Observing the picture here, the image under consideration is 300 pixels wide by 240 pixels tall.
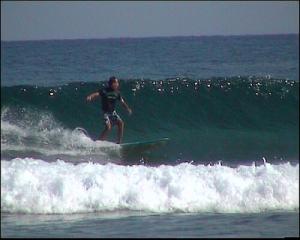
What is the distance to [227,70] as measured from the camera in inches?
984

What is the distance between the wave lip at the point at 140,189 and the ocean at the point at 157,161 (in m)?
0.02

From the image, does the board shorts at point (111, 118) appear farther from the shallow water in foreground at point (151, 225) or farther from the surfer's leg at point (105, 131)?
the shallow water in foreground at point (151, 225)

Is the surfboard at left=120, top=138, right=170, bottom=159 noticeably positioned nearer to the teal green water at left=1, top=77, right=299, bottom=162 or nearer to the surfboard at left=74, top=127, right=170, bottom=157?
the surfboard at left=74, top=127, right=170, bottom=157

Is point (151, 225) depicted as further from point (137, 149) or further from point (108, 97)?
point (108, 97)

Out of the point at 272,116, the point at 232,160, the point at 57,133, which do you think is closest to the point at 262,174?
the point at 232,160

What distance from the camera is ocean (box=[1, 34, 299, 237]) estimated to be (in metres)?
10.3

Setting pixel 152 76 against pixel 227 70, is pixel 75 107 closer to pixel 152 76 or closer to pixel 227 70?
pixel 152 76

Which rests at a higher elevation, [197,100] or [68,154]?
[197,100]

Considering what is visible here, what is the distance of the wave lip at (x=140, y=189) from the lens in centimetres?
1090

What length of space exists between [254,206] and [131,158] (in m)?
3.24

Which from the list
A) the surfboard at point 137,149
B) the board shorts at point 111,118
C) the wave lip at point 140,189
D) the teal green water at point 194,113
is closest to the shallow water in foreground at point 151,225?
the wave lip at point 140,189

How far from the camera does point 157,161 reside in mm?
13852

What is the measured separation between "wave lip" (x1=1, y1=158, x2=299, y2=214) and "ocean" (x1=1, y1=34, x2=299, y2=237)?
0.02m

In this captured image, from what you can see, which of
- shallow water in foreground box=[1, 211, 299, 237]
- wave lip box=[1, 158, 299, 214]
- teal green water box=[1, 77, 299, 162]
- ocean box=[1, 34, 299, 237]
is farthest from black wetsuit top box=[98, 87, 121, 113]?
shallow water in foreground box=[1, 211, 299, 237]
